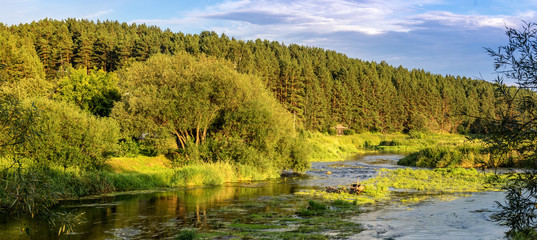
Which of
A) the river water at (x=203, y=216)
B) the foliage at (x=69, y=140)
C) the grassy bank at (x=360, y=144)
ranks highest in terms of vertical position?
the foliage at (x=69, y=140)

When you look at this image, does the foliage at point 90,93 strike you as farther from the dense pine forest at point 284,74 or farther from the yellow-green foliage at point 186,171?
the dense pine forest at point 284,74

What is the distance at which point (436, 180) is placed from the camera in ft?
141

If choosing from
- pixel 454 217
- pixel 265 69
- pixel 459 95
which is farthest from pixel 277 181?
pixel 459 95

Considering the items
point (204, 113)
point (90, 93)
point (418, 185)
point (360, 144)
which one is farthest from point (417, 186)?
point (360, 144)

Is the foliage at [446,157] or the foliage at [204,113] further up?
the foliage at [204,113]

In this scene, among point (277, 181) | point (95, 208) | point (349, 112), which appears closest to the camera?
point (95, 208)

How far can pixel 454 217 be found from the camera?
24938 millimetres

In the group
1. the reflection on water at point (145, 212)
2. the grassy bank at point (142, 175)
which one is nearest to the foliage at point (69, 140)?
the grassy bank at point (142, 175)

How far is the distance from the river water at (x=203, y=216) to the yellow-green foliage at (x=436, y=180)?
372 centimetres

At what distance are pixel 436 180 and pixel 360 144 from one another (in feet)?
241

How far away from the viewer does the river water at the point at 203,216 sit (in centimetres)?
2097

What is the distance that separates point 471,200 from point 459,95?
170 meters

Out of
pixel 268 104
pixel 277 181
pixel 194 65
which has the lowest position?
pixel 277 181

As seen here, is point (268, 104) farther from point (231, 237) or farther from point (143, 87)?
point (231, 237)
